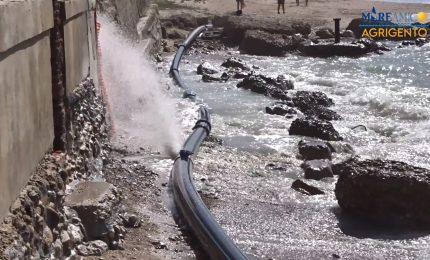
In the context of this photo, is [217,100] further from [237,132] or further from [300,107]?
[237,132]

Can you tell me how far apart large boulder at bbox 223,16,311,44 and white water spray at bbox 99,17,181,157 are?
9.88 metres

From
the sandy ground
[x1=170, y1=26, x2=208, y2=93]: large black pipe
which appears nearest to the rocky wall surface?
[x1=170, y1=26, x2=208, y2=93]: large black pipe

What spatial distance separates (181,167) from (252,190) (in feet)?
3.71

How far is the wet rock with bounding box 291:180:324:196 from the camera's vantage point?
29.6ft

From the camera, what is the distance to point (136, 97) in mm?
13250

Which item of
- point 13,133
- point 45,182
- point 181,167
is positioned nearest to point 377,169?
point 181,167

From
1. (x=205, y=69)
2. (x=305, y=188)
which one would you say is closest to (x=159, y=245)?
(x=305, y=188)

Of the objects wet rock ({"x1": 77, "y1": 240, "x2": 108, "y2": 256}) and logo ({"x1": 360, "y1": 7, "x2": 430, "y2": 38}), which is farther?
logo ({"x1": 360, "y1": 7, "x2": 430, "y2": 38})

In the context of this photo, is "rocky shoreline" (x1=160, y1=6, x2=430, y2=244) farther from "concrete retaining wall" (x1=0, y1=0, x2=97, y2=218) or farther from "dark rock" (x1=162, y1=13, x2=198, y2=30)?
"concrete retaining wall" (x1=0, y1=0, x2=97, y2=218)

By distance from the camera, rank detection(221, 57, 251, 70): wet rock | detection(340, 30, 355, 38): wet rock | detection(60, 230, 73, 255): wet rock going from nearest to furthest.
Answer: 1. detection(60, 230, 73, 255): wet rock
2. detection(221, 57, 251, 70): wet rock
3. detection(340, 30, 355, 38): wet rock

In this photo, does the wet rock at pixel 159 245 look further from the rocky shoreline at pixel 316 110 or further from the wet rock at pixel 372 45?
the wet rock at pixel 372 45

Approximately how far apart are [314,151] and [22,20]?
6.81m

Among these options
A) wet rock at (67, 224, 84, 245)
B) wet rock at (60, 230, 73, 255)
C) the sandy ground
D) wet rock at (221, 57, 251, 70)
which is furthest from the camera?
the sandy ground

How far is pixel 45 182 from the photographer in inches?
209
